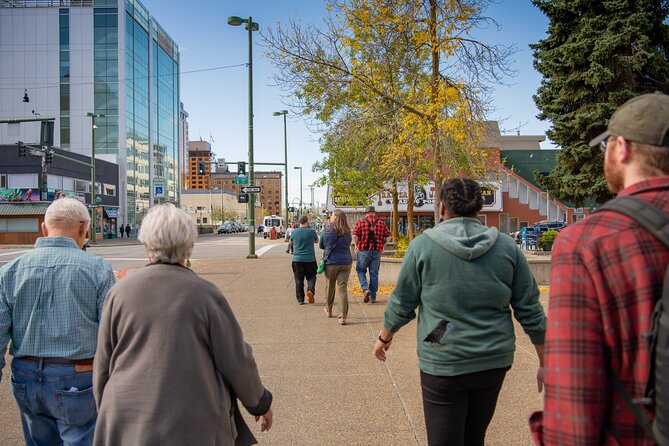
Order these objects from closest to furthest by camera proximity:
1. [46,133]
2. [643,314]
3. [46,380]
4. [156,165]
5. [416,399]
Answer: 1. [643,314]
2. [46,380]
3. [416,399]
4. [46,133]
5. [156,165]

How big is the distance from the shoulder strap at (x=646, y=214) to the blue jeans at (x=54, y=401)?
268 cm

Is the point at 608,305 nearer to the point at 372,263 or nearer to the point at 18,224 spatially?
the point at 372,263

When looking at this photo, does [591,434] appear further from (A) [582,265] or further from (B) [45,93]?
(B) [45,93]

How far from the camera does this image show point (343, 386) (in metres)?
5.20

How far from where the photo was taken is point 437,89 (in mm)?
10469

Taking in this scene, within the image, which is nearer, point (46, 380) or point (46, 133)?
point (46, 380)

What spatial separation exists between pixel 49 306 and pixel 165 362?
3.61ft

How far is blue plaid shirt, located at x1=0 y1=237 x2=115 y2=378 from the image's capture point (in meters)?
2.81

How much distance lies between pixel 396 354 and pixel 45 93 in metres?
66.7

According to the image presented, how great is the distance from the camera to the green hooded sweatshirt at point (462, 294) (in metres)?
2.67

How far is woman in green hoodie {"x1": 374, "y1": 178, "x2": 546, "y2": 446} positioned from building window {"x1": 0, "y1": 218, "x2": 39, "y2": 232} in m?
46.6

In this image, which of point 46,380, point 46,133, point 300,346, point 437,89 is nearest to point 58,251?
point 46,380

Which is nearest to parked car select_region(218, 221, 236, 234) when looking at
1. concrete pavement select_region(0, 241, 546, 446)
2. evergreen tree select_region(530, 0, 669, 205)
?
evergreen tree select_region(530, 0, 669, 205)

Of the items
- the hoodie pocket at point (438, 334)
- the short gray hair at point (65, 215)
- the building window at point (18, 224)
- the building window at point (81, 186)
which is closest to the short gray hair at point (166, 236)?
the short gray hair at point (65, 215)
